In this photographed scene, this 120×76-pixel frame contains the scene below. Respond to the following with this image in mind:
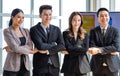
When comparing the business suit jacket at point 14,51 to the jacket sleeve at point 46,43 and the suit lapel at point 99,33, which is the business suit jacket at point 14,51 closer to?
the jacket sleeve at point 46,43

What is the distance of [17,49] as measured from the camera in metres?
4.13

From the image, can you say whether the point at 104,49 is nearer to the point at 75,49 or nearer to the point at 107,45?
the point at 107,45

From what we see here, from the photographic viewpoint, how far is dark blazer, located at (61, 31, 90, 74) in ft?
14.1

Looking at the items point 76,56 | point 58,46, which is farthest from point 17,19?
point 76,56

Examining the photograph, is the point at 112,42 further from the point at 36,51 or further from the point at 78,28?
the point at 36,51

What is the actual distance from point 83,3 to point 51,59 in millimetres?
2975

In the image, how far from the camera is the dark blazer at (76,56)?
14.1 ft

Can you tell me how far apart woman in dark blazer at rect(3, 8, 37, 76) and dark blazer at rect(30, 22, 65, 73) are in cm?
12

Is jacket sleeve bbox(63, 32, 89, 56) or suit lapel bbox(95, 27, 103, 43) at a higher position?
suit lapel bbox(95, 27, 103, 43)

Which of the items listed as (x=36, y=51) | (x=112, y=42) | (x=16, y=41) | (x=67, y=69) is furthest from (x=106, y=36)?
(x=16, y=41)

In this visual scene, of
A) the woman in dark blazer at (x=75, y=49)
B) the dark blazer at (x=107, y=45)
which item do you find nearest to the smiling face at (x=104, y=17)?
the dark blazer at (x=107, y=45)

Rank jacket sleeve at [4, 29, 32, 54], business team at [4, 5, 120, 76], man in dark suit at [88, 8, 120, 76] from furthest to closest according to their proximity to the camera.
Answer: man in dark suit at [88, 8, 120, 76], business team at [4, 5, 120, 76], jacket sleeve at [4, 29, 32, 54]

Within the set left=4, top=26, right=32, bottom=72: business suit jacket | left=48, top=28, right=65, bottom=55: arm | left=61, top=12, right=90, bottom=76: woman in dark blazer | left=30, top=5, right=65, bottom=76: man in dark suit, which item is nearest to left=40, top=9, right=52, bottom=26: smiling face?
left=30, top=5, right=65, bottom=76: man in dark suit

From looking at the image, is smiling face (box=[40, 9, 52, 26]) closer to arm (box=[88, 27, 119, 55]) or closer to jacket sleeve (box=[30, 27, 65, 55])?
jacket sleeve (box=[30, 27, 65, 55])
